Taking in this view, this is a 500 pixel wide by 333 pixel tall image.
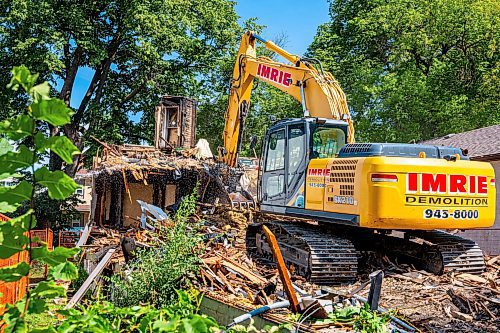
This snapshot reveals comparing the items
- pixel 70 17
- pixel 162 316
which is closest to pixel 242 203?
pixel 70 17

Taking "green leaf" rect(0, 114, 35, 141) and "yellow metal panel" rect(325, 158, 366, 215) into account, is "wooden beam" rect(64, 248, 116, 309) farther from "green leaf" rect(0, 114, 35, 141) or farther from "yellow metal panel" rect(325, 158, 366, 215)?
"green leaf" rect(0, 114, 35, 141)

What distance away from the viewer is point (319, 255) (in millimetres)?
Answer: 9383

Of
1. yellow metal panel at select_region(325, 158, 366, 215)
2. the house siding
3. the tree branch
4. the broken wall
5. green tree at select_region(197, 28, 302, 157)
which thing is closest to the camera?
yellow metal panel at select_region(325, 158, 366, 215)

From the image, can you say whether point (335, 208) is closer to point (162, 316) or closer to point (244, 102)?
point (244, 102)

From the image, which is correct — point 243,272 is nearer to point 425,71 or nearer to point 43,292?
point 43,292

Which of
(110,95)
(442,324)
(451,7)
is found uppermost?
(451,7)

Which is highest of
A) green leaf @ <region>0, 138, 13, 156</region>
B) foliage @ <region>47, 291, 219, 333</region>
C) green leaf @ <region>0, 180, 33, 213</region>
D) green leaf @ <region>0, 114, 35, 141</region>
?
green leaf @ <region>0, 114, 35, 141</region>

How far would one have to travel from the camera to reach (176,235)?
922cm

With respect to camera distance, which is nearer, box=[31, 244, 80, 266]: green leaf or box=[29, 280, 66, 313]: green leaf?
box=[31, 244, 80, 266]: green leaf

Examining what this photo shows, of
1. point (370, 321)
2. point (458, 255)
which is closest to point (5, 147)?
point (370, 321)

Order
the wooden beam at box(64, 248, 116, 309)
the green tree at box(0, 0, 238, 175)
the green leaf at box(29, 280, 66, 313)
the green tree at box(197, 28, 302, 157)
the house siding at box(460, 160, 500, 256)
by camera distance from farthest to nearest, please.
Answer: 1. the green tree at box(197, 28, 302, 157)
2. the green tree at box(0, 0, 238, 175)
3. the house siding at box(460, 160, 500, 256)
4. the wooden beam at box(64, 248, 116, 309)
5. the green leaf at box(29, 280, 66, 313)

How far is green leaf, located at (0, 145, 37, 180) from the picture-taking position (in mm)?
1619

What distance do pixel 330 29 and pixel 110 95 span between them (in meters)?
14.4

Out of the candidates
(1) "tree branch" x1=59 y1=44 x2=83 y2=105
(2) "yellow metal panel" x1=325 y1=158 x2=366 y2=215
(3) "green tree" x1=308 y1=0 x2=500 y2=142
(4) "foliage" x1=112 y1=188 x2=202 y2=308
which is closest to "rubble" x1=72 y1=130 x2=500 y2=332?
(4) "foliage" x1=112 y1=188 x2=202 y2=308
